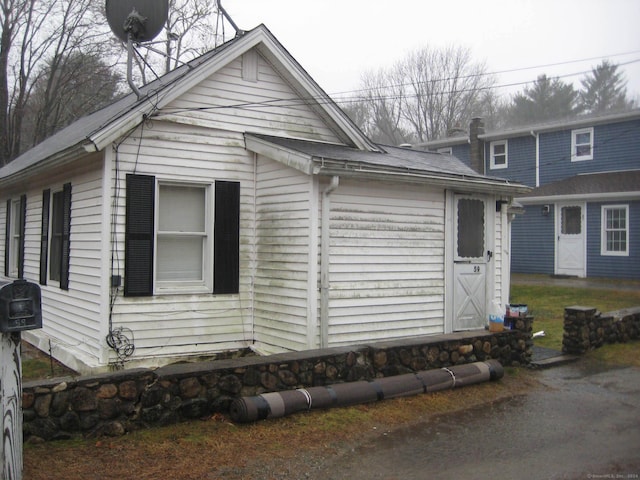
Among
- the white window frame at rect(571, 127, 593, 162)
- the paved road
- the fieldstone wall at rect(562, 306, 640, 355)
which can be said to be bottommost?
the paved road

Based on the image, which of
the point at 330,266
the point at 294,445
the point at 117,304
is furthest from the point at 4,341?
the point at 330,266

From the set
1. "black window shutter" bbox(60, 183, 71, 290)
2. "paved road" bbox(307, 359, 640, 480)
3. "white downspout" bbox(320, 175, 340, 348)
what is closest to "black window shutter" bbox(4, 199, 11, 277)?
"black window shutter" bbox(60, 183, 71, 290)

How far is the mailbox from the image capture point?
4.21m

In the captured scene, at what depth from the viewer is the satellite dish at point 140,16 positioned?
355 inches

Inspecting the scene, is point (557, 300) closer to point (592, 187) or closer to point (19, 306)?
point (592, 187)

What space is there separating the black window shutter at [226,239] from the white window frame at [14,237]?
6094mm

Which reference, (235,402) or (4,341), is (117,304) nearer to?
(235,402)

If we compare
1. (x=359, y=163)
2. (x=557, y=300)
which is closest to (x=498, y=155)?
(x=557, y=300)

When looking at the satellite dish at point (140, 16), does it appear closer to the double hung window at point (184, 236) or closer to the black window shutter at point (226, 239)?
the double hung window at point (184, 236)

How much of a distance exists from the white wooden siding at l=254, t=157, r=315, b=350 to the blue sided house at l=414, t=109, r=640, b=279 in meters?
13.7

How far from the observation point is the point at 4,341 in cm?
434

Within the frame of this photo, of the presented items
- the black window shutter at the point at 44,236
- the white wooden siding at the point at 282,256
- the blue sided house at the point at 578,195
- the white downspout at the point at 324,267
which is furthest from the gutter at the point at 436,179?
the blue sided house at the point at 578,195

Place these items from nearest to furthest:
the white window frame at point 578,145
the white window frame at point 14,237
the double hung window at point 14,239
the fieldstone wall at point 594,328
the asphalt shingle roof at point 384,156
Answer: the asphalt shingle roof at point 384,156 < the fieldstone wall at point 594,328 < the double hung window at point 14,239 < the white window frame at point 14,237 < the white window frame at point 578,145

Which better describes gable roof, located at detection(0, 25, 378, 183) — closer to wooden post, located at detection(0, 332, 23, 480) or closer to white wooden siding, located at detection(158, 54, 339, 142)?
white wooden siding, located at detection(158, 54, 339, 142)
